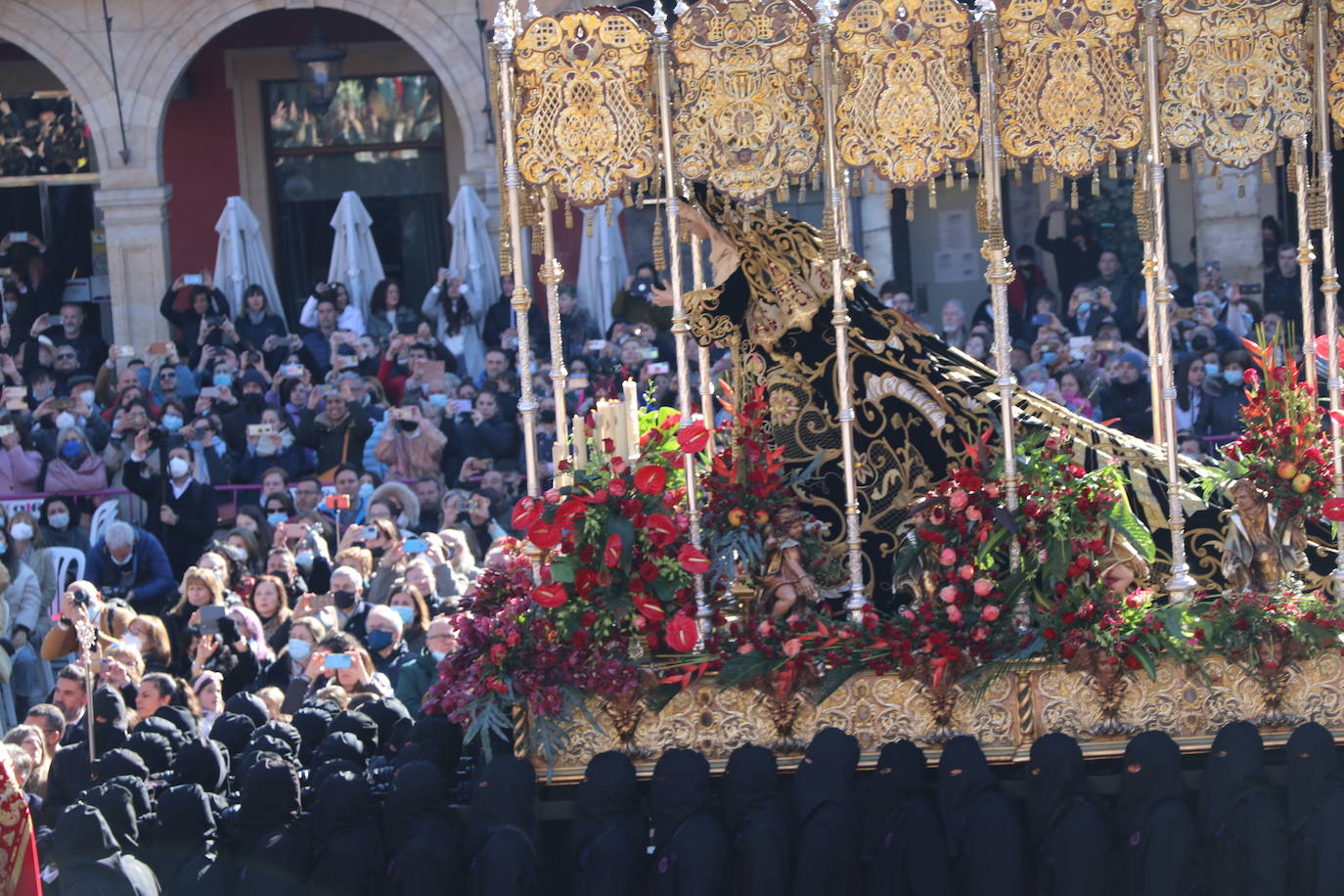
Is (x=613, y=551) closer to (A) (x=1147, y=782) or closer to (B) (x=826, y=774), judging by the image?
(B) (x=826, y=774)

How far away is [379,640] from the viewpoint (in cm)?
1015

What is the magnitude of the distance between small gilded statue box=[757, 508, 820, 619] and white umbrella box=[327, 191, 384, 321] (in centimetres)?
909

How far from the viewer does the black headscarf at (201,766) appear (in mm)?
7727

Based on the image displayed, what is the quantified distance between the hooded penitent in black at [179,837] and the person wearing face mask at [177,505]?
5.84 metres

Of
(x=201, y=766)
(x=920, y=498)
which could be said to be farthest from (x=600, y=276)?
(x=201, y=766)

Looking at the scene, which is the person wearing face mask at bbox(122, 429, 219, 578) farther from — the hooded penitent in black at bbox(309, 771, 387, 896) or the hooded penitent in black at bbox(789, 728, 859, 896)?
the hooded penitent in black at bbox(789, 728, 859, 896)

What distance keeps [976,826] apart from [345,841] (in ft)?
7.40

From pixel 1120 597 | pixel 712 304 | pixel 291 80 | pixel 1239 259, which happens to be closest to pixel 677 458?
pixel 712 304

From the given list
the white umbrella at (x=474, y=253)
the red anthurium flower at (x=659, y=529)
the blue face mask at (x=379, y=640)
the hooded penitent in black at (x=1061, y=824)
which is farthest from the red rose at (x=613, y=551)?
the white umbrella at (x=474, y=253)

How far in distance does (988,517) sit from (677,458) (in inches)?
48.5

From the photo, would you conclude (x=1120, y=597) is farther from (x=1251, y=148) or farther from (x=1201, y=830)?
(x=1251, y=148)

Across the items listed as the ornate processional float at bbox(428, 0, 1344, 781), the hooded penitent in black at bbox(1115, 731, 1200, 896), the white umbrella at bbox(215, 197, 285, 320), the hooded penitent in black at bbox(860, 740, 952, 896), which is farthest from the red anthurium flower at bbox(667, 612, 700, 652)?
the white umbrella at bbox(215, 197, 285, 320)

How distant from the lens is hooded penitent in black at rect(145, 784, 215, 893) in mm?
7391

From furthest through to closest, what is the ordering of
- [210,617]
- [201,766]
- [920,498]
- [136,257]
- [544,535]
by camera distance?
[136,257] < [210,617] < [920,498] < [201,766] < [544,535]
